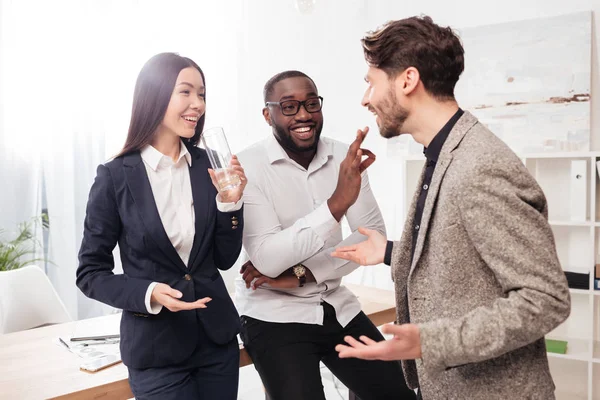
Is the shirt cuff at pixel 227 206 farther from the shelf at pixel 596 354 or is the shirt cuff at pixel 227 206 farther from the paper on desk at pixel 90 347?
the shelf at pixel 596 354

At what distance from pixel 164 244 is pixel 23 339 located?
32.8 inches

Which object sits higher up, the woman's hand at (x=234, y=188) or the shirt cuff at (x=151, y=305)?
the woman's hand at (x=234, y=188)

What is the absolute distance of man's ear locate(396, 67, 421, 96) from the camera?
1384 mm

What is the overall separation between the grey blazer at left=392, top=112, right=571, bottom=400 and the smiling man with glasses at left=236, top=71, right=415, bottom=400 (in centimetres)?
59

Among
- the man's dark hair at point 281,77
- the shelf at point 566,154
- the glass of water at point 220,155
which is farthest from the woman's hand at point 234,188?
the shelf at point 566,154

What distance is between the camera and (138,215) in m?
1.71

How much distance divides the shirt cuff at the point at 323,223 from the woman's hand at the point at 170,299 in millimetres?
509

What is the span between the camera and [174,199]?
180 centimetres

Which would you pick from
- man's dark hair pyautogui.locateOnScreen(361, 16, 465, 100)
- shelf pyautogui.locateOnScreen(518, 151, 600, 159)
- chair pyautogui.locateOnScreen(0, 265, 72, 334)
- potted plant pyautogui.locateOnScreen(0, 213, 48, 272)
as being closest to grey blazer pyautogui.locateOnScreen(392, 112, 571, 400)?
man's dark hair pyautogui.locateOnScreen(361, 16, 465, 100)

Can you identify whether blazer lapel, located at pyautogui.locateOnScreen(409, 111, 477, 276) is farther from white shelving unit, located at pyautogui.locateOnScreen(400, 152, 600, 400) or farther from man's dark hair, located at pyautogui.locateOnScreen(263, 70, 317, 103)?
white shelving unit, located at pyautogui.locateOnScreen(400, 152, 600, 400)

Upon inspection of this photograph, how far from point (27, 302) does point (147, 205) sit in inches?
54.4

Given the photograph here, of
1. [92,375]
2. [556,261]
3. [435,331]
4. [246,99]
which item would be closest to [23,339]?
[92,375]

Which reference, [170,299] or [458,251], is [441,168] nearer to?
Result: [458,251]

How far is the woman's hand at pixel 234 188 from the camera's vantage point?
5.64 ft
